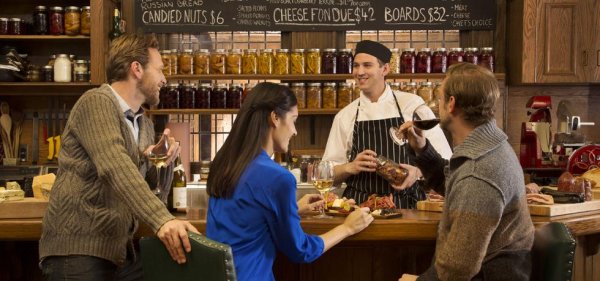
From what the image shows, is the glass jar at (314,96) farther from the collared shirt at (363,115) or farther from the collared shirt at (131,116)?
the collared shirt at (131,116)

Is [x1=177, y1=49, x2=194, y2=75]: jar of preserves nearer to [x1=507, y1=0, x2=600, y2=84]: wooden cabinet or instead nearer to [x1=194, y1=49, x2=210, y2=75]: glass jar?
[x1=194, y1=49, x2=210, y2=75]: glass jar

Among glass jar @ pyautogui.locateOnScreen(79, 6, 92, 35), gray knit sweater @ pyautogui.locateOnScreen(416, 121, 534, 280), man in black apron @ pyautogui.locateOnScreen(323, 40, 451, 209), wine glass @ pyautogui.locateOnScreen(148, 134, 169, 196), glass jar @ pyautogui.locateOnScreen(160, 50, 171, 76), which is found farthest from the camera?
glass jar @ pyautogui.locateOnScreen(79, 6, 92, 35)

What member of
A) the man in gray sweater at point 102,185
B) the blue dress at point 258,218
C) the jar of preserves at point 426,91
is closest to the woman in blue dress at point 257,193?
the blue dress at point 258,218

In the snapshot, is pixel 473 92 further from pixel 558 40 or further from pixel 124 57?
pixel 558 40

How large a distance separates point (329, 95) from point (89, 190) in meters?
3.14

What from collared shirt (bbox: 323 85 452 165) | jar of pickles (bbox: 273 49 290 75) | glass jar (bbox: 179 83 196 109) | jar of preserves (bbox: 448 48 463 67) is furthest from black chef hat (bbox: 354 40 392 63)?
glass jar (bbox: 179 83 196 109)

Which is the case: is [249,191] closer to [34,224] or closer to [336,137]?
[34,224]

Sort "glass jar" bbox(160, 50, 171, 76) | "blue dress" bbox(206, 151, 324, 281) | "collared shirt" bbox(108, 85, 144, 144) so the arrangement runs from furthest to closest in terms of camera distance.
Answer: "glass jar" bbox(160, 50, 171, 76)
"collared shirt" bbox(108, 85, 144, 144)
"blue dress" bbox(206, 151, 324, 281)

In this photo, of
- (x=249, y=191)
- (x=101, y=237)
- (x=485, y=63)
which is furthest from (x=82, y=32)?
(x=249, y=191)

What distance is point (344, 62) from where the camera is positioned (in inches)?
214

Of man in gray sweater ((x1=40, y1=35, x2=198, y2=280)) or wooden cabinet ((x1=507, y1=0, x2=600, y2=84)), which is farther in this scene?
wooden cabinet ((x1=507, y1=0, x2=600, y2=84))

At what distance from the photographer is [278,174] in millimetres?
2232

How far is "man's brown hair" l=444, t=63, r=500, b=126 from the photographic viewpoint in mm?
2230

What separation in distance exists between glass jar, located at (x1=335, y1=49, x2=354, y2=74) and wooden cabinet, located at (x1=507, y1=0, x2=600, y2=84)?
1191 mm
